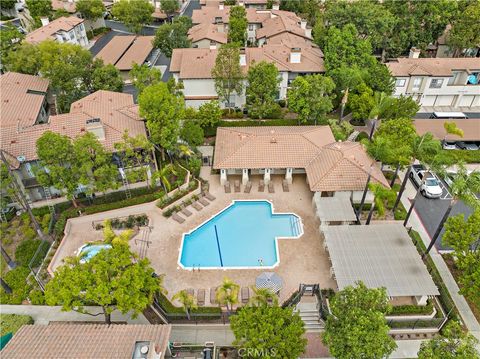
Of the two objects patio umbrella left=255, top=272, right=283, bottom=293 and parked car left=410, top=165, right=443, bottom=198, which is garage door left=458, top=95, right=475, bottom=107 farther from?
patio umbrella left=255, top=272, right=283, bottom=293

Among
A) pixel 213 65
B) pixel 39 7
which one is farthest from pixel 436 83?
pixel 39 7

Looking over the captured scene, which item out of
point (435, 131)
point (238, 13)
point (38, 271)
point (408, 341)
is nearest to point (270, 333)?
point (408, 341)

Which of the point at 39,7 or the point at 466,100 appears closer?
the point at 466,100

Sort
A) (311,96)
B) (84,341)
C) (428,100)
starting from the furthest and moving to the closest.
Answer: (428,100) < (311,96) < (84,341)

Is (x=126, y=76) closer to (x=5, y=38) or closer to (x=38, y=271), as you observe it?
(x=5, y=38)

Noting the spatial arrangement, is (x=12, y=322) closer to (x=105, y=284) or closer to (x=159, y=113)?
(x=105, y=284)

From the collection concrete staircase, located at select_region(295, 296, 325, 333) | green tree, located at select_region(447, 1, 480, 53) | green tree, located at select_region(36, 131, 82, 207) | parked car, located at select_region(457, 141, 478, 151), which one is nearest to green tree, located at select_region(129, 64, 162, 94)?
green tree, located at select_region(36, 131, 82, 207)
